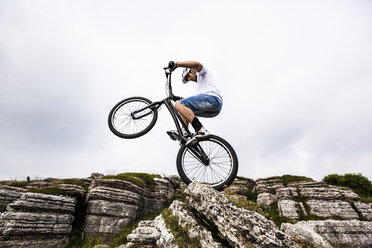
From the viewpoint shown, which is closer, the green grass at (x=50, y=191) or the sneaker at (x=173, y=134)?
the sneaker at (x=173, y=134)

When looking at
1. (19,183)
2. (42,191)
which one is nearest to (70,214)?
(42,191)

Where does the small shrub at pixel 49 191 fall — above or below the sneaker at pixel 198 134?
above

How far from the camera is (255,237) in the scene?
5020 mm

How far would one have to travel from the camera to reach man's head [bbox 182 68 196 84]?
7012 millimetres

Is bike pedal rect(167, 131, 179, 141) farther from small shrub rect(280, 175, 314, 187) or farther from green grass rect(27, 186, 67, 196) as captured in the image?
small shrub rect(280, 175, 314, 187)

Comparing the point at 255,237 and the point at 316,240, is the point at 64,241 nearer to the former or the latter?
the point at 255,237

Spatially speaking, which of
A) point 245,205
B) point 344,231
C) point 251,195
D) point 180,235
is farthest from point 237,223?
point 251,195

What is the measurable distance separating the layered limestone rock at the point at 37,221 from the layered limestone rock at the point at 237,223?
10.5m

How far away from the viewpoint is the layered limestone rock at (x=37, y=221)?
10.4 metres

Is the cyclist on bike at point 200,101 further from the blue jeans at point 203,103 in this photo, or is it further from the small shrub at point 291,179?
the small shrub at point 291,179

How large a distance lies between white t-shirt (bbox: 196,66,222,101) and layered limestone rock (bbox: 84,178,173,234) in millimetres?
11932

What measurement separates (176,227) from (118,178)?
429 inches

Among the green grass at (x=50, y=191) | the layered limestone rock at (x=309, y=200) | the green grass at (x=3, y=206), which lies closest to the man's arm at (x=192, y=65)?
the green grass at (x=50, y=191)

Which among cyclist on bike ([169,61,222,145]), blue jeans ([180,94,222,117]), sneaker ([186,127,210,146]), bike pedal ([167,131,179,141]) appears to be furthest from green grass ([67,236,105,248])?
blue jeans ([180,94,222,117])
